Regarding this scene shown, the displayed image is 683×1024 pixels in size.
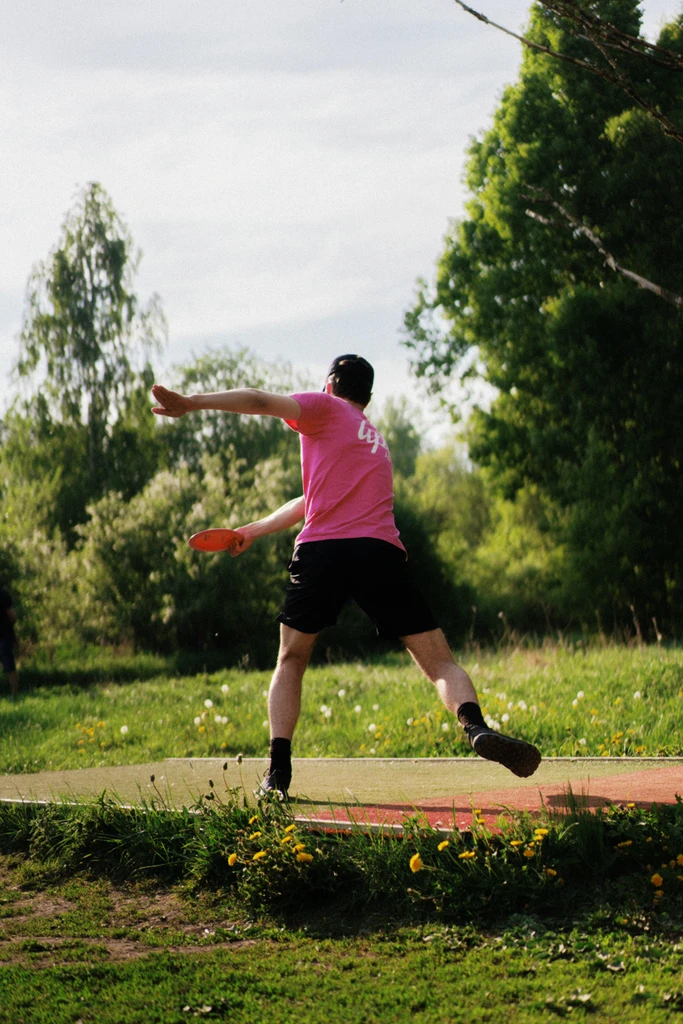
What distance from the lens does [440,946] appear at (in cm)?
358

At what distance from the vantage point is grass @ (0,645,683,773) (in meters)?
8.23

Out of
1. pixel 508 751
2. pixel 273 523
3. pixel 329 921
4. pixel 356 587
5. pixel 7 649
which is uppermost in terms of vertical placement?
pixel 273 523

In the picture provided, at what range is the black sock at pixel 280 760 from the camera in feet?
16.2

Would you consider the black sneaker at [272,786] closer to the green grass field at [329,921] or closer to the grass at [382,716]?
the green grass field at [329,921]

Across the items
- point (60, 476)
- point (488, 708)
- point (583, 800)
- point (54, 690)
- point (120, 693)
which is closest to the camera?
point (583, 800)

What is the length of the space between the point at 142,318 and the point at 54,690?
78.1 feet

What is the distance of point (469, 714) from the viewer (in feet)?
14.9

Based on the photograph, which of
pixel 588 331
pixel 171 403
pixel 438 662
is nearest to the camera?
pixel 171 403

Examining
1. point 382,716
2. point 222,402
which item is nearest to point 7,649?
point 382,716

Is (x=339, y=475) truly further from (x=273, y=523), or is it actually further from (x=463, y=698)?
(x=463, y=698)

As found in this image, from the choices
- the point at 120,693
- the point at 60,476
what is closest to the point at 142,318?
the point at 60,476

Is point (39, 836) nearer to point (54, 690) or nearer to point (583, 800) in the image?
point (583, 800)

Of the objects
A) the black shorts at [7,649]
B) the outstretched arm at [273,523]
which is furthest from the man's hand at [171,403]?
the black shorts at [7,649]

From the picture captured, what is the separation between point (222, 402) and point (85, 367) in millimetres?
35317
